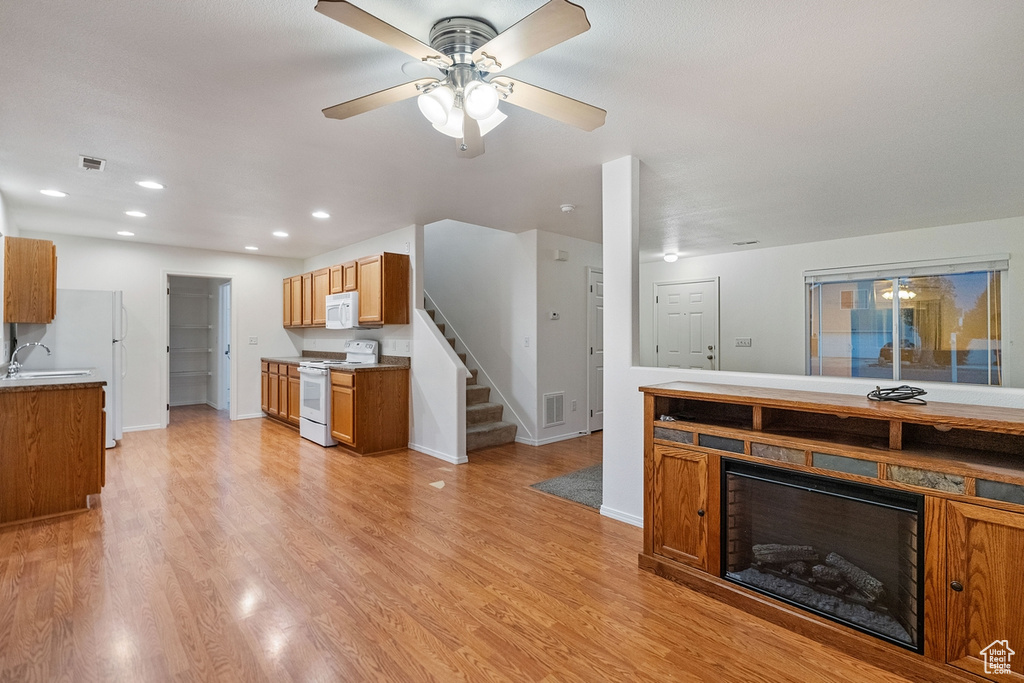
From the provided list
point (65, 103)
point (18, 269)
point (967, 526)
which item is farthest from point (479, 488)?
point (18, 269)

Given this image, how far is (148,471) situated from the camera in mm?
4168

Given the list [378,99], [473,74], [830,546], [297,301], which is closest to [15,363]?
[297,301]

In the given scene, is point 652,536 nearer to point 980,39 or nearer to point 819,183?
point 980,39

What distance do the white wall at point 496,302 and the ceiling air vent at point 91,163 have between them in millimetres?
3395

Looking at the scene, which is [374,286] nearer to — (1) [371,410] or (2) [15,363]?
(1) [371,410]

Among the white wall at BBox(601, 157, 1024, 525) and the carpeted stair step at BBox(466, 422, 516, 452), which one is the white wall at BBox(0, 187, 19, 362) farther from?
the white wall at BBox(601, 157, 1024, 525)

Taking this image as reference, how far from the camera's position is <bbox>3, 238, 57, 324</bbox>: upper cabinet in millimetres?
4184

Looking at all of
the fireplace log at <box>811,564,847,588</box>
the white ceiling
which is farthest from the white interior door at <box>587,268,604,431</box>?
the fireplace log at <box>811,564,847,588</box>

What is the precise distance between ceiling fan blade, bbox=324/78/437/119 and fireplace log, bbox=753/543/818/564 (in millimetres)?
2432

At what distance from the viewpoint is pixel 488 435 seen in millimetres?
5062

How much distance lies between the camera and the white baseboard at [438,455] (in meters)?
4.46

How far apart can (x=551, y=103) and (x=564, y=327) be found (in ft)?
12.0

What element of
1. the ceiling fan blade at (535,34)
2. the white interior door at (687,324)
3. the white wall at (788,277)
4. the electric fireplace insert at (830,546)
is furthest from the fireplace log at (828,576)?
the white interior door at (687,324)

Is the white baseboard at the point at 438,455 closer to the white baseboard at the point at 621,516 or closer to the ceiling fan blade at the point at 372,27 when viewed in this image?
the white baseboard at the point at 621,516
